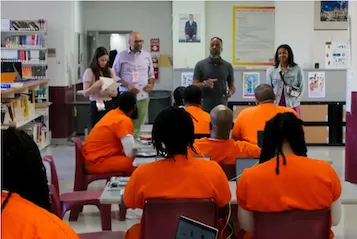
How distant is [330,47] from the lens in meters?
9.65

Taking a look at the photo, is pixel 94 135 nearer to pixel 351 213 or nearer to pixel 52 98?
pixel 351 213

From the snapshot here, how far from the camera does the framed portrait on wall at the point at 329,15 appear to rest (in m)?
9.66

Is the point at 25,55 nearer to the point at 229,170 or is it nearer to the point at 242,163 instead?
the point at 229,170

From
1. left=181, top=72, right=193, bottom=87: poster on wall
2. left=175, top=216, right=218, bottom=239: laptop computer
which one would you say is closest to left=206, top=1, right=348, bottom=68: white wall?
left=181, top=72, right=193, bottom=87: poster on wall

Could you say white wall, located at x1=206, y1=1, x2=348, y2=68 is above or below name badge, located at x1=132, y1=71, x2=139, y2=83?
above

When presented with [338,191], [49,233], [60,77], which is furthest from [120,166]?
[60,77]

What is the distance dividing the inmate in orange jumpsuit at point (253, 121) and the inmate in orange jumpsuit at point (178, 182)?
1.82 meters

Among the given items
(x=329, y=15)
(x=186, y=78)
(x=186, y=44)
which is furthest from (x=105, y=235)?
(x=329, y=15)

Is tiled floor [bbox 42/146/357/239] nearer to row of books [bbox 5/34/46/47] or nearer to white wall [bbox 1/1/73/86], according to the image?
white wall [bbox 1/1/73/86]

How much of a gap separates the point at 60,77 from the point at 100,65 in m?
2.83

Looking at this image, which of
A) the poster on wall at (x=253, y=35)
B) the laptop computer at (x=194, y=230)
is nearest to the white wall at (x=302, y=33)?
the poster on wall at (x=253, y=35)

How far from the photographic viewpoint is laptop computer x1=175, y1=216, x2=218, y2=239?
2.13m

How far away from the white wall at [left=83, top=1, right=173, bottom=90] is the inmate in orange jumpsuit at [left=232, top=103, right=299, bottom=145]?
6.98m

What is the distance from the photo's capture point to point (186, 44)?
10227 mm
